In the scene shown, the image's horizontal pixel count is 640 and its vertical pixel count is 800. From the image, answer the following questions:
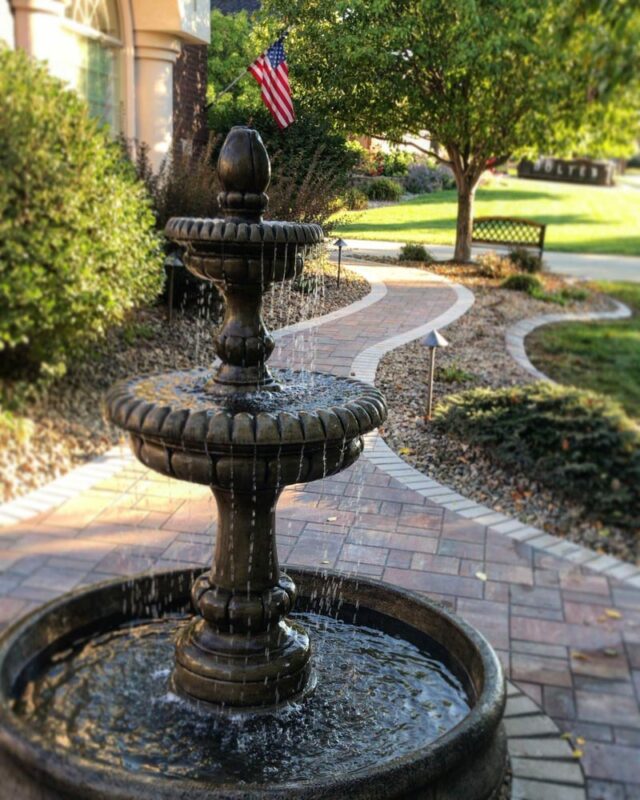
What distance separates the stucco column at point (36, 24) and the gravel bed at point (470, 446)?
501 centimetres

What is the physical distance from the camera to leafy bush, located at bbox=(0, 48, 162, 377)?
648 cm

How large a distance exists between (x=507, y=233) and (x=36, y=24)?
11151 millimetres

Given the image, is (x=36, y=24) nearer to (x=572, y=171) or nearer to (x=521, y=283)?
(x=572, y=171)

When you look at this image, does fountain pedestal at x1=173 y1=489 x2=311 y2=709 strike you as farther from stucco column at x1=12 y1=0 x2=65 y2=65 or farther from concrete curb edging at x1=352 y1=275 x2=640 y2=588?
stucco column at x1=12 y1=0 x2=65 y2=65

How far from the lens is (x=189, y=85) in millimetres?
12555

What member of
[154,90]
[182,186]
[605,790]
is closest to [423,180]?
[182,186]

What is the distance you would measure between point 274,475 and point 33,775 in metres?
1.21

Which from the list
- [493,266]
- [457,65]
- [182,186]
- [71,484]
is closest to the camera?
[71,484]

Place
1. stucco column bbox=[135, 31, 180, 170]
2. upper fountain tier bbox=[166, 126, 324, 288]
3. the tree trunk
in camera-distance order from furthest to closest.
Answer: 1. the tree trunk
2. stucco column bbox=[135, 31, 180, 170]
3. upper fountain tier bbox=[166, 126, 324, 288]

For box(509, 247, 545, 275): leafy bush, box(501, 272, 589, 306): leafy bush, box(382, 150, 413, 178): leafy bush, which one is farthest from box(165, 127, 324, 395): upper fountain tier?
box(509, 247, 545, 275): leafy bush

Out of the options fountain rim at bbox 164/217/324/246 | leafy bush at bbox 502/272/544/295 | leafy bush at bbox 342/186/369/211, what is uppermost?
leafy bush at bbox 342/186/369/211

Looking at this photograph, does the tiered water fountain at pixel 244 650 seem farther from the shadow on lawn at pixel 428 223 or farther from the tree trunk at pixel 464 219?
the tree trunk at pixel 464 219

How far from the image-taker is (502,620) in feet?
14.8

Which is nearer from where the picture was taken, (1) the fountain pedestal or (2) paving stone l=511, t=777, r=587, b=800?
(2) paving stone l=511, t=777, r=587, b=800
